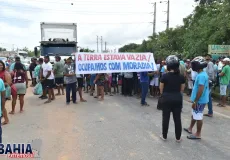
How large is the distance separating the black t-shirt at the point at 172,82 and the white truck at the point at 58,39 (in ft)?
35.9

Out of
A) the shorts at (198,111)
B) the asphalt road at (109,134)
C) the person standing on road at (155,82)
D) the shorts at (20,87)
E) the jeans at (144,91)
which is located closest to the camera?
the asphalt road at (109,134)

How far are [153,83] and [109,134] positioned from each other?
5.95 metres

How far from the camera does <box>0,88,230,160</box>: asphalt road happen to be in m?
5.04

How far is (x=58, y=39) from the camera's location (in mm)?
16328

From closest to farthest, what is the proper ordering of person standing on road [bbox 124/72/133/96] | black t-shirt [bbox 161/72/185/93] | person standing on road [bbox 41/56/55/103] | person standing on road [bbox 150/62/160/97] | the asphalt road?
the asphalt road
black t-shirt [bbox 161/72/185/93]
person standing on road [bbox 41/56/55/103]
person standing on road [bbox 150/62/160/97]
person standing on road [bbox 124/72/133/96]

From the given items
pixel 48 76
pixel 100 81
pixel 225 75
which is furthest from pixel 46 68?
pixel 225 75

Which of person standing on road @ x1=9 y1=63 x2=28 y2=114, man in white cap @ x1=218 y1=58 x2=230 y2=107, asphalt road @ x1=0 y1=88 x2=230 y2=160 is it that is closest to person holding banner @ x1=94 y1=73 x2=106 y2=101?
asphalt road @ x1=0 y1=88 x2=230 y2=160

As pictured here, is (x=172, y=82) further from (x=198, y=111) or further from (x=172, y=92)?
(x=198, y=111)

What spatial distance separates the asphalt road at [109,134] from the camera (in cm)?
504

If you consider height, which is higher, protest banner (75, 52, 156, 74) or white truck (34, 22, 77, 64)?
white truck (34, 22, 77, 64)

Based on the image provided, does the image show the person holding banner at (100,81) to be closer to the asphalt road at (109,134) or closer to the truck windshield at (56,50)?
the asphalt road at (109,134)

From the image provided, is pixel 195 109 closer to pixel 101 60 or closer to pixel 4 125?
pixel 4 125

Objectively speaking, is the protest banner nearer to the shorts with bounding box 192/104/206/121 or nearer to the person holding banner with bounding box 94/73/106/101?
the person holding banner with bounding box 94/73/106/101

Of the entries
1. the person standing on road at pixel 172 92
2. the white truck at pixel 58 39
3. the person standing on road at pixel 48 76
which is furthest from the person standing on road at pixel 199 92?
the white truck at pixel 58 39
